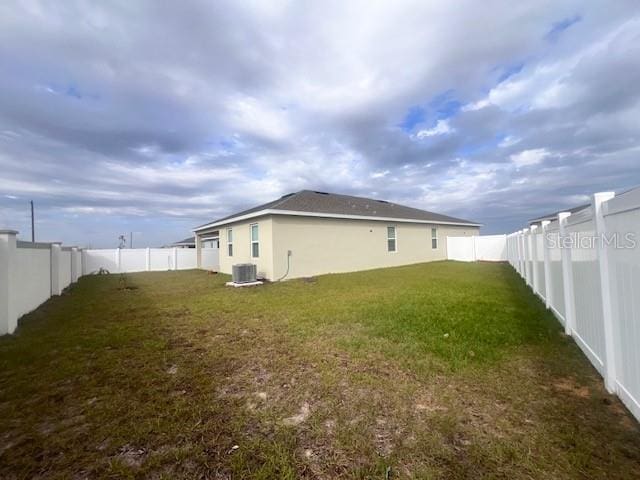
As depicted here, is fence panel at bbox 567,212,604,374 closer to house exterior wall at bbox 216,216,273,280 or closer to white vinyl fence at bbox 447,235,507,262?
house exterior wall at bbox 216,216,273,280

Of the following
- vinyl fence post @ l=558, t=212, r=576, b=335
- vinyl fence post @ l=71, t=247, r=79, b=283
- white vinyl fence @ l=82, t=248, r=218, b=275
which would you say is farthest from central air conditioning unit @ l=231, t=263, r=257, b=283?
vinyl fence post @ l=558, t=212, r=576, b=335

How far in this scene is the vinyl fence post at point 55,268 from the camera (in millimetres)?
9188

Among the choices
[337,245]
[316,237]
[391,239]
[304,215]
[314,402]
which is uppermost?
[304,215]

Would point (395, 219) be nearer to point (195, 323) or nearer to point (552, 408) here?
point (195, 323)

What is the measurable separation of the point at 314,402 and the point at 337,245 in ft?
37.2

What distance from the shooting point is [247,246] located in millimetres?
13609

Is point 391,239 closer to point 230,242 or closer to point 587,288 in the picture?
point 230,242

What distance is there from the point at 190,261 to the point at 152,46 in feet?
50.6

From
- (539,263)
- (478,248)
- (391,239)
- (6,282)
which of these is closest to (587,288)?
(539,263)

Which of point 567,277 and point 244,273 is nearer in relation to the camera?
point 567,277

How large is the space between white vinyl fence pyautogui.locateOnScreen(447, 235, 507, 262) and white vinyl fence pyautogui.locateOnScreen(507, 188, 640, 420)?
57.6 ft

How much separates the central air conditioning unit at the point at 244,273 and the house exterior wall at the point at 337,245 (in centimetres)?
89

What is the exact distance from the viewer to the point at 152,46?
6.84m

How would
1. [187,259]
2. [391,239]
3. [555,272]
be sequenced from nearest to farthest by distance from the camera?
1. [555,272]
2. [391,239]
3. [187,259]
